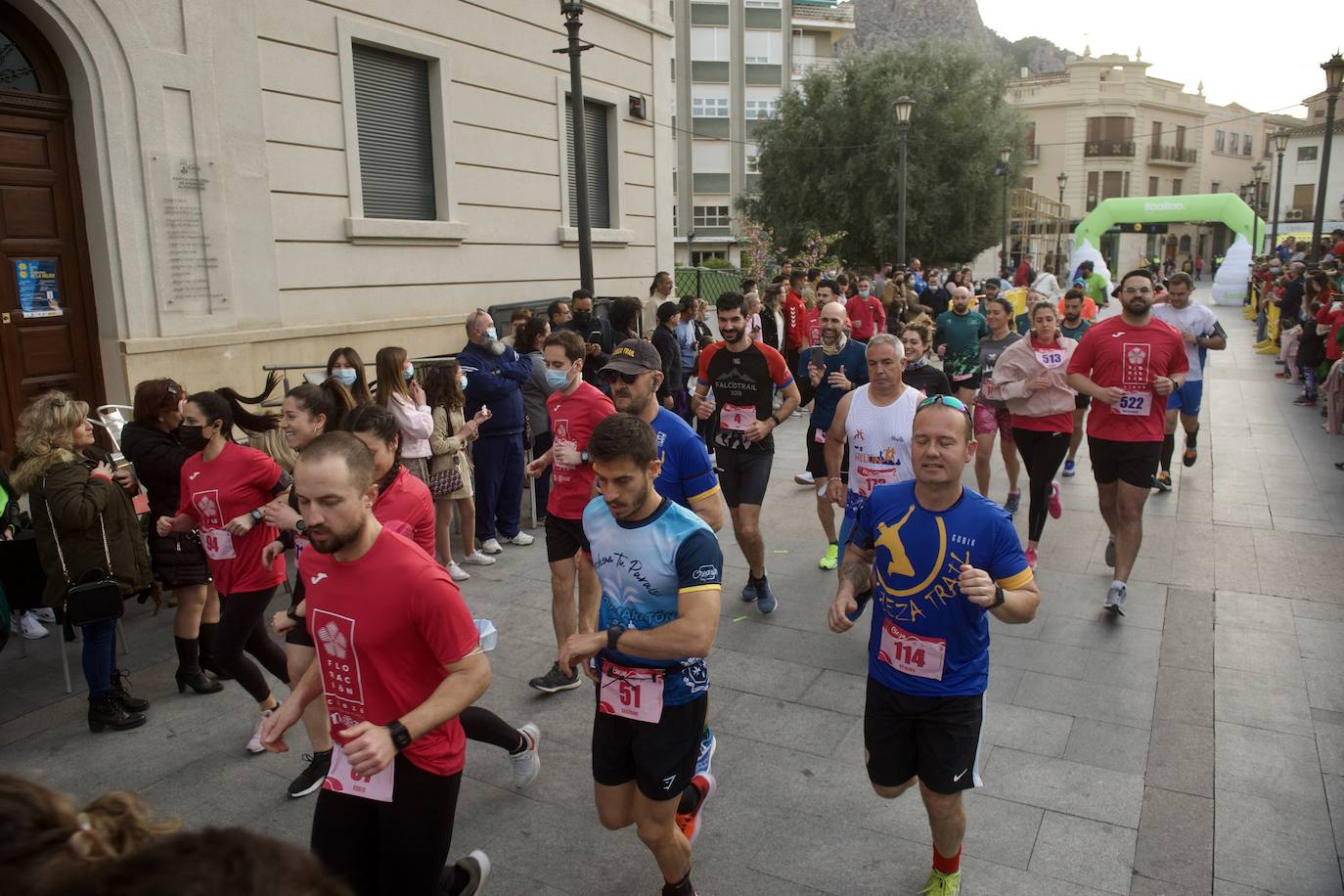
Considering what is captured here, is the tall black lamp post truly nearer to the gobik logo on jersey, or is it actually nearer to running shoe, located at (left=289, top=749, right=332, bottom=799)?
running shoe, located at (left=289, top=749, right=332, bottom=799)

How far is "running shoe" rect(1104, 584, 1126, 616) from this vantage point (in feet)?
21.0

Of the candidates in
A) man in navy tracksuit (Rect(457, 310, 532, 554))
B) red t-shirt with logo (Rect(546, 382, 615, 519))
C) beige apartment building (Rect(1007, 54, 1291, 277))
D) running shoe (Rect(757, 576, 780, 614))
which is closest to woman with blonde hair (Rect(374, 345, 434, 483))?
man in navy tracksuit (Rect(457, 310, 532, 554))

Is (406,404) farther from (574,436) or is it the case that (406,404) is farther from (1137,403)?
(1137,403)

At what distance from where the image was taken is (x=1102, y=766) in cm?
452

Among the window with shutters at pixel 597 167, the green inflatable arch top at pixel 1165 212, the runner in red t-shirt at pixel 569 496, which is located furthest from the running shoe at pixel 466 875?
the green inflatable arch top at pixel 1165 212

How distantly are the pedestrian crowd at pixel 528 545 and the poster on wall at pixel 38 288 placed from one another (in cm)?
273

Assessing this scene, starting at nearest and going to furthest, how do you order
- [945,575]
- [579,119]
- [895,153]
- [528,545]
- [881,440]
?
[945,575] < [881,440] < [528,545] < [579,119] < [895,153]

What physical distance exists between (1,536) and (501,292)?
7.95 meters

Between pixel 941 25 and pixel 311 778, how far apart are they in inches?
5375

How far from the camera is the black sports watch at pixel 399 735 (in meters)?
2.55

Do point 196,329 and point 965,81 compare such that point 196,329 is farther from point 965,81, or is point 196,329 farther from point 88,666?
point 965,81

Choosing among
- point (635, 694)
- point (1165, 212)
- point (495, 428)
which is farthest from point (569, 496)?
point (1165, 212)

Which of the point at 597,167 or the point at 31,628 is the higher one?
the point at 597,167

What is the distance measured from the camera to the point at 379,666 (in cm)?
282
